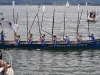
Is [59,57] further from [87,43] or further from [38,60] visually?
[87,43]

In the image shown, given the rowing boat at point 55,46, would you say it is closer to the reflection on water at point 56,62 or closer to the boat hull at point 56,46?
the boat hull at point 56,46

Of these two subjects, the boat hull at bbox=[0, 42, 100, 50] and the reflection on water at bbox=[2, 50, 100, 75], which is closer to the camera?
the reflection on water at bbox=[2, 50, 100, 75]

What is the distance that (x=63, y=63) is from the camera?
104 ft

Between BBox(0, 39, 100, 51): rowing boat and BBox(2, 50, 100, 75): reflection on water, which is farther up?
BBox(0, 39, 100, 51): rowing boat

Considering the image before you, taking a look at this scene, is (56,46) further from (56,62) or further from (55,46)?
(56,62)

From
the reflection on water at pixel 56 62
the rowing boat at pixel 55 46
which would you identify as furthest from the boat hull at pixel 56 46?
the reflection on water at pixel 56 62

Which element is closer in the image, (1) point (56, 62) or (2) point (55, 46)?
(1) point (56, 62)

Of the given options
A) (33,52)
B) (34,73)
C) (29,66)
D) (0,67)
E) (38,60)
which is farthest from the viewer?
(33,52)

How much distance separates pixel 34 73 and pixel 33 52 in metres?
9.34

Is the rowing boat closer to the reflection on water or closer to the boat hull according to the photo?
the boat hull

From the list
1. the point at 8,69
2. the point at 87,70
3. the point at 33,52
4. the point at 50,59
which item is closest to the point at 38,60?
the point at 50,59

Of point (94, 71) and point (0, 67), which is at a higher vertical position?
point (0, 67)

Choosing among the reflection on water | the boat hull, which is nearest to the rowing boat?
the boat hull

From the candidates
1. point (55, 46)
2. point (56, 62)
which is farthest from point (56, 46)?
point (56, 62)
